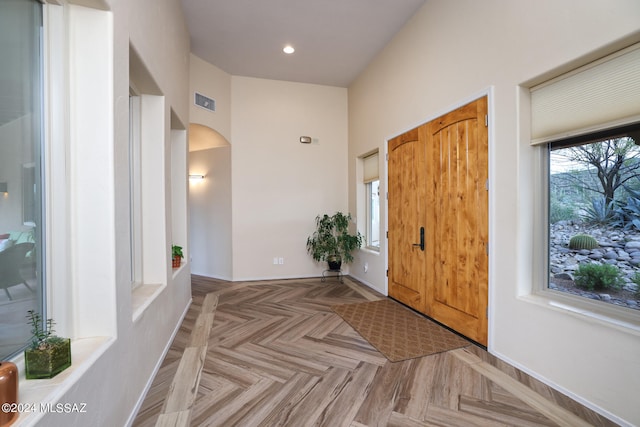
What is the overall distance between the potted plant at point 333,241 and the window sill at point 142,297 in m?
3.10

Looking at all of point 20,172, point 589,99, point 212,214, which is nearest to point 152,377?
point 20,172

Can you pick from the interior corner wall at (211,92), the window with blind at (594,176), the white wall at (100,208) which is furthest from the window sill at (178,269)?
the window with blind at (594,176)

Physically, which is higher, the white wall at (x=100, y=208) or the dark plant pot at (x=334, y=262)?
the white wall at (x=100, y=208)

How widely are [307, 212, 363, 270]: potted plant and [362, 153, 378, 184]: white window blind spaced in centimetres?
82

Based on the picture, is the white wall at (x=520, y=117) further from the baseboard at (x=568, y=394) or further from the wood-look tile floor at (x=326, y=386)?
the wood-look tile floor at (x=326, y=386)

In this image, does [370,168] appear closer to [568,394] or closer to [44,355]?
[568,394]

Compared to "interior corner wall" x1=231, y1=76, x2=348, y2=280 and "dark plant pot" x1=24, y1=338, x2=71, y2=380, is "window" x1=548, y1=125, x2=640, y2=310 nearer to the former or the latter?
"dark plant pot" x1=24, y1=338, x2=71, y2=380

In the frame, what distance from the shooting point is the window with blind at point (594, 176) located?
1.77 meters

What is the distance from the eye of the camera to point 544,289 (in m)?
2.28

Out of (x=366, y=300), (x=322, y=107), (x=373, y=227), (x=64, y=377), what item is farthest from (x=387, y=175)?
(x=64, y=377)

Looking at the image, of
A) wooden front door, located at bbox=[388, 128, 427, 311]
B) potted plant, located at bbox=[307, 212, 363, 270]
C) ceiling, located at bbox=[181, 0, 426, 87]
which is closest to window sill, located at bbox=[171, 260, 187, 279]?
potted plant, located at bbox=[307, 212, 363, 270]

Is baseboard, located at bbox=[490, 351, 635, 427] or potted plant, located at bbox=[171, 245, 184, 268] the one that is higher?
potted plant, located at bbox=[171, 245, 184, 268]

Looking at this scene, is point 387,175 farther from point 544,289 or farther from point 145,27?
point 145,27

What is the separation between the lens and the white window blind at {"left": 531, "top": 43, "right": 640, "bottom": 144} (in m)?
1.70
